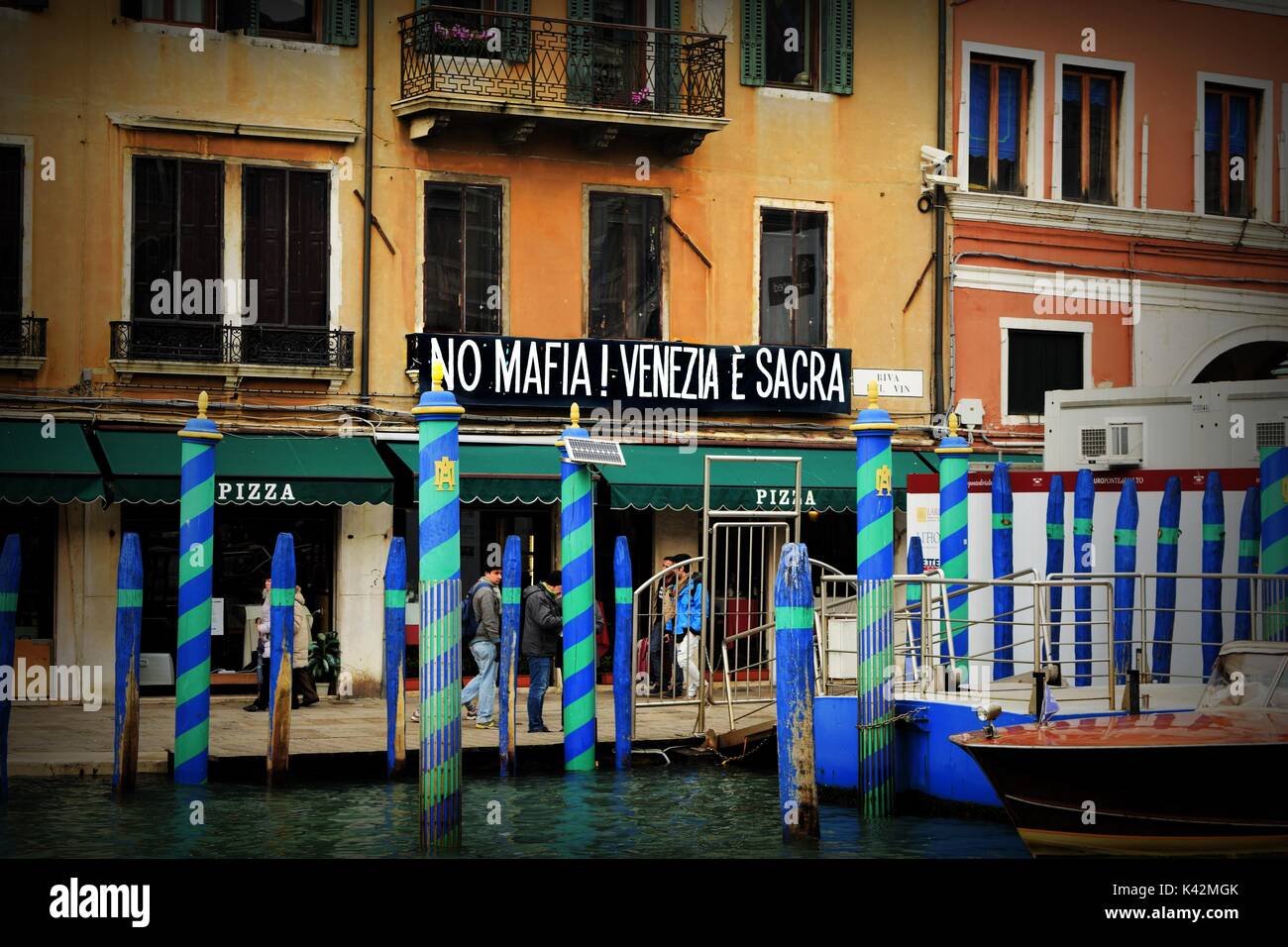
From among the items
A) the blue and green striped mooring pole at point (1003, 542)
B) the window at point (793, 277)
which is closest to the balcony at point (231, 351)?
the window at point (793, 277)

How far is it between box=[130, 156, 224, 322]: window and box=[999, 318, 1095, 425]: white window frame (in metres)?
10.3

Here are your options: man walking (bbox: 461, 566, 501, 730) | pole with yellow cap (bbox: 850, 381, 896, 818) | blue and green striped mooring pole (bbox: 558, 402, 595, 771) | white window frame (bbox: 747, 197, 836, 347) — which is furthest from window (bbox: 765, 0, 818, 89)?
pole with yellow cap (bbox: 850, 381, 896, 818)

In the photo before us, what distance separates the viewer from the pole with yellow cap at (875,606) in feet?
44.2

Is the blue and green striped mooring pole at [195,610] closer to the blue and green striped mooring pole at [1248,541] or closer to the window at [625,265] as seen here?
the blue and green striped mooring pole at [1248,541]

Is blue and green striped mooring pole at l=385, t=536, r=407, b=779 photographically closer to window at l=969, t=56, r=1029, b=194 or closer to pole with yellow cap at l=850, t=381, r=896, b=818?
pole with yellow cap at l=850, t=381, r=896, b=818

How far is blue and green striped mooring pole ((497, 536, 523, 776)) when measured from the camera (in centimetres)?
1570

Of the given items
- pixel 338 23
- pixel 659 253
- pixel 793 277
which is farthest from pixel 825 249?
pixel 338 23

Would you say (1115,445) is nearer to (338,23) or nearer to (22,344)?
(338,23)

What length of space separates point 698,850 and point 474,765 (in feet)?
12.4

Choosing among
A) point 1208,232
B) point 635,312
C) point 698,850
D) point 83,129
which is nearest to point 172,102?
point 83,129

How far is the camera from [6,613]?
14078 mm

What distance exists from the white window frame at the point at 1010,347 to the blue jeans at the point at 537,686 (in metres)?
9.06

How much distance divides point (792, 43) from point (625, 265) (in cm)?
385

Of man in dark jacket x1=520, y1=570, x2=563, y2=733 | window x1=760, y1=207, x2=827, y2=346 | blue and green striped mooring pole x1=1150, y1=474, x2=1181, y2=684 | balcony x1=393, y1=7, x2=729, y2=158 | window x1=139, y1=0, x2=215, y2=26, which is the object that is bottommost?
man in dark jacket x1=520, y1=570, x2=563, y2=733
